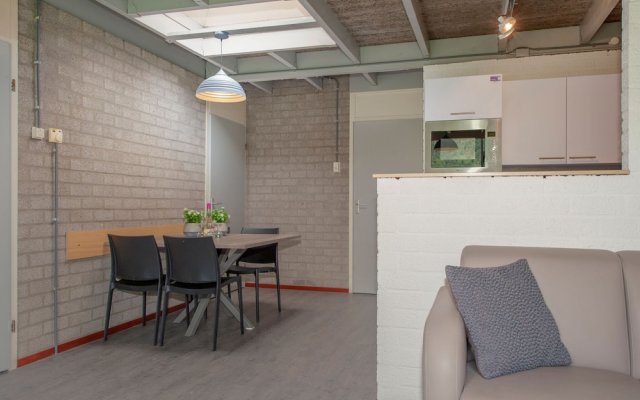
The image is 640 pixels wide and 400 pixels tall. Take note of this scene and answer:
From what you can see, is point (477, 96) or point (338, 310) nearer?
point (477, 96)

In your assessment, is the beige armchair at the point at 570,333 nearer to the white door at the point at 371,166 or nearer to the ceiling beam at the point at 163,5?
the ceiling beam at the point at 163,5

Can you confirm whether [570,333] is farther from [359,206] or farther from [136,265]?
[359,206]

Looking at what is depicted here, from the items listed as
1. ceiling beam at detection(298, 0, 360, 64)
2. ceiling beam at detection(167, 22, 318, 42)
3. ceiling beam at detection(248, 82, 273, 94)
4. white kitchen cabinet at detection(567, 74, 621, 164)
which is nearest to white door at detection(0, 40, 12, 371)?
ceiling beam at detection(167, 22, 318, 42)

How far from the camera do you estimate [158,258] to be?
373 cm

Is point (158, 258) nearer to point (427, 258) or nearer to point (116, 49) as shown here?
point (116, 49)

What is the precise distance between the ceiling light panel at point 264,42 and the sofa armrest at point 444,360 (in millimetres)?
3294

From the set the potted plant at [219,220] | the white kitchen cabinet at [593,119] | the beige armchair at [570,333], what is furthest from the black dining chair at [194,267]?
the white kitchen cabinet at [593,119]

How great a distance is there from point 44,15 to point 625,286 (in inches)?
158

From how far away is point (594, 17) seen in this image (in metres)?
3.85

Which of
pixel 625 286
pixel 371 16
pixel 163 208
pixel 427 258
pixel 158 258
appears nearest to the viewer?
pixel 625 286

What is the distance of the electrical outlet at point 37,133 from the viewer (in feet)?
10.9

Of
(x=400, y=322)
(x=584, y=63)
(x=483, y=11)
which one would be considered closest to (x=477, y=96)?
(x=483, y=11)

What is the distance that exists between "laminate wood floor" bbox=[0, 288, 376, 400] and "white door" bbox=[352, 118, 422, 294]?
1.50 metres

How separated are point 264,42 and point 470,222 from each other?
292cm
